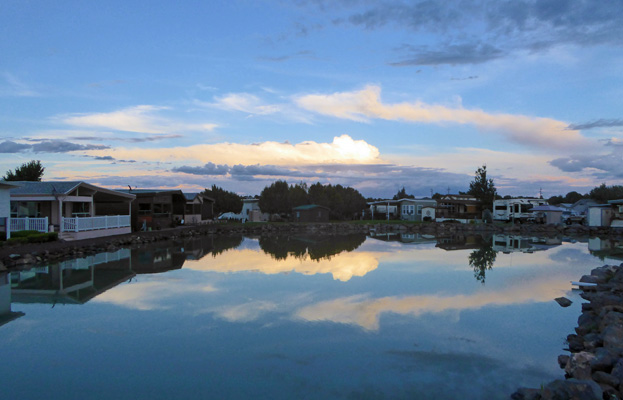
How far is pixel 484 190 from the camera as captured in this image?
52.7 metres

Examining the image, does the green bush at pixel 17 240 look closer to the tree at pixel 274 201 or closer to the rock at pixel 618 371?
the rock at pixel 618 371

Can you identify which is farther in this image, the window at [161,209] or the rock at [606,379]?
the window at [161,209]

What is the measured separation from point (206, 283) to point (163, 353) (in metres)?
6.33

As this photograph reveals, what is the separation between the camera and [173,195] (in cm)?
3544

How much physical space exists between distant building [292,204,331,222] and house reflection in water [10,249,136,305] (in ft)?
101

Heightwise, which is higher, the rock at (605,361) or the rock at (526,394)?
the rock at (605,361)

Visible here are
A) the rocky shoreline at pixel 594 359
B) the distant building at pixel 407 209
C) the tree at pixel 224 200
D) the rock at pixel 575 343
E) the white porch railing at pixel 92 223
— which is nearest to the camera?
the rocky shoreline at pixel 594 359

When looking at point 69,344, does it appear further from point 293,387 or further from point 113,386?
point 293,387

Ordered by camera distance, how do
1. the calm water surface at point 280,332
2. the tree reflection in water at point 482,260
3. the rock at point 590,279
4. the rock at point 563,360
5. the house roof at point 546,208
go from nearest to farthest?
the calm water surface at point 280,332, the rock at point 563,360, the rock at point 590,279, the tree reflection in water at point 482,260, the house roof at point 546,208

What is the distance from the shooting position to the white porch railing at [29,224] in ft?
68.1

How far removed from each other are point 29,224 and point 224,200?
119ft

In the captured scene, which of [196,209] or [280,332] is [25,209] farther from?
[280,332]

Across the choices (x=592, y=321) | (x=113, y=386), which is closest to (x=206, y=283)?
(x=113, y=386)

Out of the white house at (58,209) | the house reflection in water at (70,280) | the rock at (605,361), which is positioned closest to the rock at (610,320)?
the rock at (605,361)
